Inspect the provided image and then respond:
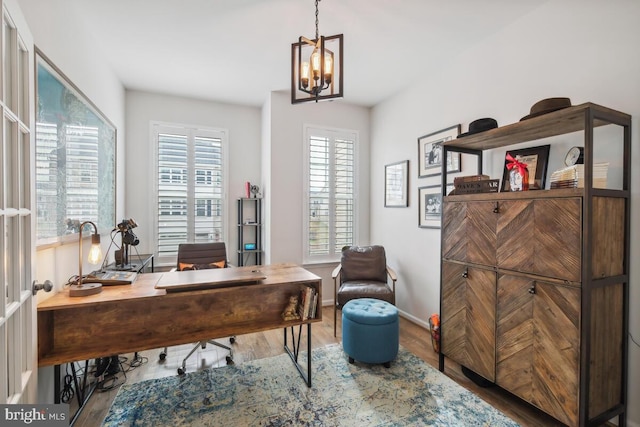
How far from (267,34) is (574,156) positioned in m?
2.60

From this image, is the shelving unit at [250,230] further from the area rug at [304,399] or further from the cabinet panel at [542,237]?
the cabinet panel at [542,237]

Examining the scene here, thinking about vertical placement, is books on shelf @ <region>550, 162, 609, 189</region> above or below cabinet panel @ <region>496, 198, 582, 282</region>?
above

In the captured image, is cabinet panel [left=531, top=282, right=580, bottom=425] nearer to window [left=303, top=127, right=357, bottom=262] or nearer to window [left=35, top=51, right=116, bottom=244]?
window [left=303, top=127, right=357, bottom=262]

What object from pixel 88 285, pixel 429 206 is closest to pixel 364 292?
pixel 429 206

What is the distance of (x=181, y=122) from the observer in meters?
4.05

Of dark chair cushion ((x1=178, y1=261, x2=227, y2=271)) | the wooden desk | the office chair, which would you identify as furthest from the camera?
the office chair

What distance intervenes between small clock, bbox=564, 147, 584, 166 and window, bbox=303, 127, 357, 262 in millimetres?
2729

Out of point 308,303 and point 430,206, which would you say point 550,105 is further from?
point 308,303

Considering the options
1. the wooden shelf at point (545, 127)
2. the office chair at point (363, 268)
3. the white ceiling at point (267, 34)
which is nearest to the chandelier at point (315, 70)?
the white ceiling at point (267, 34)

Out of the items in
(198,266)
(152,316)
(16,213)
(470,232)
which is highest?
(16,213)

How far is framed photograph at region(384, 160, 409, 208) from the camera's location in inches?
150

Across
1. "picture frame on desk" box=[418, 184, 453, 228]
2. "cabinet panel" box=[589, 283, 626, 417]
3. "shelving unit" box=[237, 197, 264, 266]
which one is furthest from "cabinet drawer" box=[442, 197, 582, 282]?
"shelving unit" box=[237, 197, 264, 266]

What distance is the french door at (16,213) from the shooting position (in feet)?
3.72

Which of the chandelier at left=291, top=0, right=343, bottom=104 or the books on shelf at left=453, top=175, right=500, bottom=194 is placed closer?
the chandelier at left=291, top=0, right=343, bottom=104
